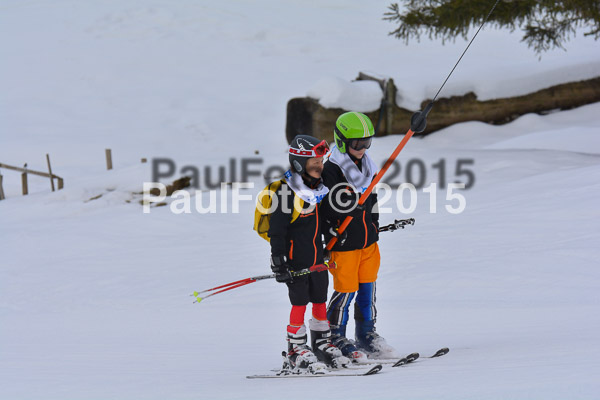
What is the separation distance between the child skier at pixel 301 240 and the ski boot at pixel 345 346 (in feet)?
0.43

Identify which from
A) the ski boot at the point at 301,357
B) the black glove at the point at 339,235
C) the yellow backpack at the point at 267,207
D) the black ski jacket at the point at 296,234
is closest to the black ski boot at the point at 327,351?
the ski boot at the point at 301,357

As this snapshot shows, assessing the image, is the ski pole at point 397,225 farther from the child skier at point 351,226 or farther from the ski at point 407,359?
the ski at point 407,359

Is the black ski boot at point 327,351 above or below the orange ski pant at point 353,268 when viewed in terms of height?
below

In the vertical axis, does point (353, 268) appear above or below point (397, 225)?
below

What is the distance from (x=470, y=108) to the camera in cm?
1375

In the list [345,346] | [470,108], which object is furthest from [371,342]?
[470,108]

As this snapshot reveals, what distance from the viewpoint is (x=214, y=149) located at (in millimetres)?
21094

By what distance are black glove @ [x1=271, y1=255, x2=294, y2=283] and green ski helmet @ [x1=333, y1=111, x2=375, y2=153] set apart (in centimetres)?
91

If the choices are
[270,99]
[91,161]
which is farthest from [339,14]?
[91,161]

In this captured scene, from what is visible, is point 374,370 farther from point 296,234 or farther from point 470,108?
point 470,108

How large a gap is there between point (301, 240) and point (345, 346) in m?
0.90

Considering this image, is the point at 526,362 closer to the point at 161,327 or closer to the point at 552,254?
the point at 552,254

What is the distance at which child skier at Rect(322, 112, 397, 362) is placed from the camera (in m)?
4.35

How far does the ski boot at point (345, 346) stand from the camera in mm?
4410
